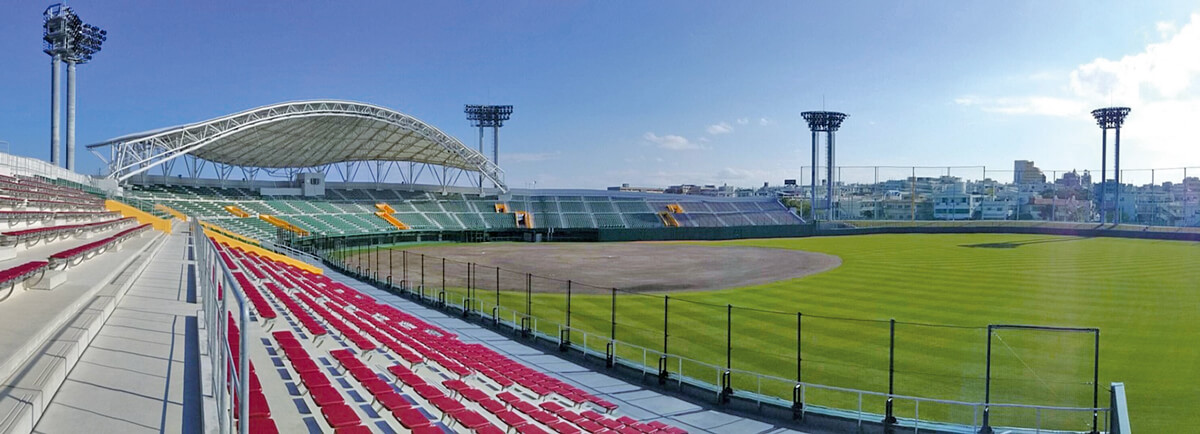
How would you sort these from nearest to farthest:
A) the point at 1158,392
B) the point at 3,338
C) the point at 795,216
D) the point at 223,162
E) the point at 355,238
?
the point at 3,338, the point at 1158,392, the point at 355,238, the point at 223,162, the point at 795,216

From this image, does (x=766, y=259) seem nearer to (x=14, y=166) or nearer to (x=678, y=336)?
(x=678, y=336)

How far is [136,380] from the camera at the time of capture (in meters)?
6.19

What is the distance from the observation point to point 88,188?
1597 inches

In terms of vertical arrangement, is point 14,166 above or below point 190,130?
below

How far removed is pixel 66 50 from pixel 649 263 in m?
42.4

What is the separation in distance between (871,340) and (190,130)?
166ft

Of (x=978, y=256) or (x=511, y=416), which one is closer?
(x=511, y=416)

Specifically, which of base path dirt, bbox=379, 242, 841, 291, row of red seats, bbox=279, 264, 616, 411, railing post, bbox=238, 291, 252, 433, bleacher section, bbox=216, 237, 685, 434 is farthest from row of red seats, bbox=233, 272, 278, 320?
base path dirt, bbox=379, 242, 841, 291

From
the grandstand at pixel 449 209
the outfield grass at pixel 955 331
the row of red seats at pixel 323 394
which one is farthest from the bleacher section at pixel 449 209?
the row of red seats at pixel 323 394

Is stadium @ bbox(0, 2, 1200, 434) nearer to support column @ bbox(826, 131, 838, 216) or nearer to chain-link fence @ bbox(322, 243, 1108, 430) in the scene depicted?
chain-link fence @ bbox(322, 243, 1108, 430)

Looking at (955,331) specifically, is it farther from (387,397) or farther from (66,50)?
(66,50)

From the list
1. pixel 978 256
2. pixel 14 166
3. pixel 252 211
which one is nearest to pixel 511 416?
pixel 14 166

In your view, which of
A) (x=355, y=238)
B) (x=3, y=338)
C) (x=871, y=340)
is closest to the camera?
(x=3, y=338)

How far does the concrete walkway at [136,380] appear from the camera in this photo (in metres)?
5.18
